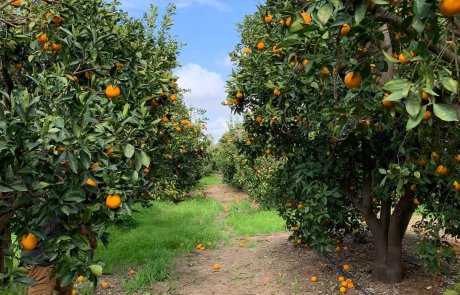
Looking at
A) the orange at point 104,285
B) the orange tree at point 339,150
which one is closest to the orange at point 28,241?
the orange tree at point 339,150

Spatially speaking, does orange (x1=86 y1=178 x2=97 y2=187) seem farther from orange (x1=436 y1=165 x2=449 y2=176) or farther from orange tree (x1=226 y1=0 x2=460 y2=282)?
orange (x1=436 y1=165 x2=449 y2=176)

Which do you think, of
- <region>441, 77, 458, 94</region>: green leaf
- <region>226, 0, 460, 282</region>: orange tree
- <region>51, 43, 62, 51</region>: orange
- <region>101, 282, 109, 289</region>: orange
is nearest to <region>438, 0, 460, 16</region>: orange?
<region>441, 77, 458, 94</region>: green leaf

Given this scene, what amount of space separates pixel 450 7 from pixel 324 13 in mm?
384

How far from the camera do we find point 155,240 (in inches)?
309

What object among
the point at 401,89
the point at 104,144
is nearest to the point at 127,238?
the point at 104,144

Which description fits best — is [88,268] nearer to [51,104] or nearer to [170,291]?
[51,104]

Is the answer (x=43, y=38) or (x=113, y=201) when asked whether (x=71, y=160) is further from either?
(x=43, y=38)

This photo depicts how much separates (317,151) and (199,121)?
10.8m

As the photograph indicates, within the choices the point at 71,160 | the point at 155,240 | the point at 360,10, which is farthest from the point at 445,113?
the point at 155,240

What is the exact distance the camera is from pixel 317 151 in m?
5.23

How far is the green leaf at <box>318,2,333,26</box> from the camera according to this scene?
1364mm

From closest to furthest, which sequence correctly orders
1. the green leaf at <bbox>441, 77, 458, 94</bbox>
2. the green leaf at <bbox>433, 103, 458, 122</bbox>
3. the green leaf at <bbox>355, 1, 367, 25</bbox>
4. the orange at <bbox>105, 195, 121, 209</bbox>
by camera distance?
the green leaf at <bbox>433, 103, 458, 122</bbox> → the green leaf at <bbox>441, 77, 458, 94</bbox> → the green leaf at <bbox>355, 1, 367, 25</bbox> → the orange at <bbox>105, 195, 121, 209</bbox>

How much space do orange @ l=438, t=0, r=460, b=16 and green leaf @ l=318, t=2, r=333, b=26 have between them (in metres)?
0.34

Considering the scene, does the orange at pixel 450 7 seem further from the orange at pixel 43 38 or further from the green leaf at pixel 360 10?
the orange at pixel 43 38
